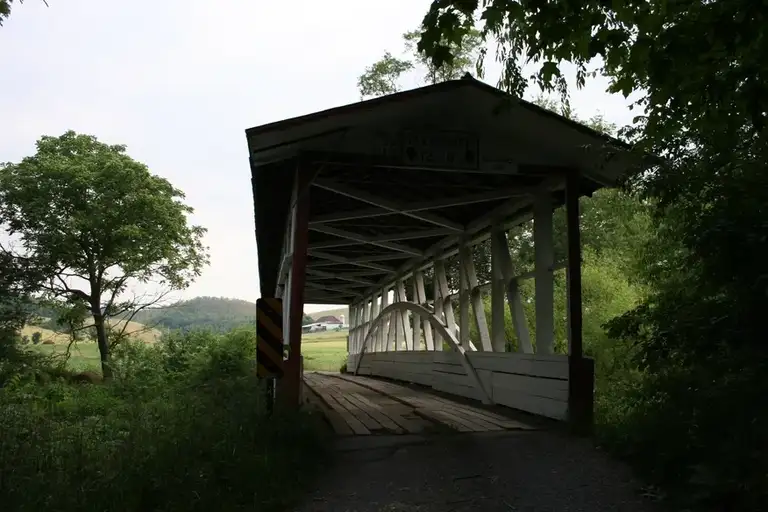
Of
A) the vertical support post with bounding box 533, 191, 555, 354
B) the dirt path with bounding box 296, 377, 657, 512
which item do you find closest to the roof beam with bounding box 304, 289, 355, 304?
the vertical support post with bounding box 533, 191, 555, 354

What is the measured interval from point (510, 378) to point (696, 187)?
10.8 ft

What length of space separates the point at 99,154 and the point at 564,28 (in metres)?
25.4

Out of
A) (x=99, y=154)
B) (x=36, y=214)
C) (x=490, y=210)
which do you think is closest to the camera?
(x=490, y=210)

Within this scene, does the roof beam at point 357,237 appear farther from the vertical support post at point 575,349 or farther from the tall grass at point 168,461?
the vertical support post at point 575,349

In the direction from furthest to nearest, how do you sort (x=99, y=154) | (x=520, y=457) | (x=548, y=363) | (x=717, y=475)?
(x=99, y=154)
(x=548, y=363)
(x=520, y=457)
(x=717, y=475)

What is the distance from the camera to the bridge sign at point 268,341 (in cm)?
A: 552

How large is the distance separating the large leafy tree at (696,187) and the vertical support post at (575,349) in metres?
0.63

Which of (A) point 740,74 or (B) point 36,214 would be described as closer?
(A) point 740,74

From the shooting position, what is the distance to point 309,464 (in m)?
4.49

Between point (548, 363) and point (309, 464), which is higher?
point (548, 363)

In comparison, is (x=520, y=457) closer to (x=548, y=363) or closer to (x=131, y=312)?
(x=548, y=363)

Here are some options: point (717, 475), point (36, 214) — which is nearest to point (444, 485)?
point (717, 475)

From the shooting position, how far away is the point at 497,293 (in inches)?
309

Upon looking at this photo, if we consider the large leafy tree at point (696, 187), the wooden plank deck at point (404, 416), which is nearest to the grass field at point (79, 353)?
the wooden plank deck at point (404, 416)
